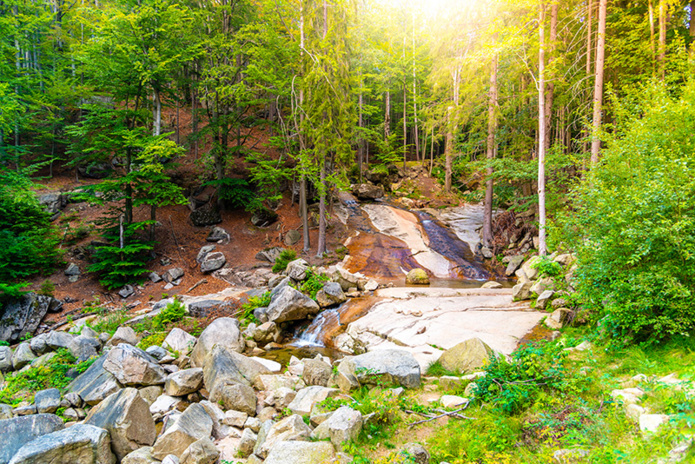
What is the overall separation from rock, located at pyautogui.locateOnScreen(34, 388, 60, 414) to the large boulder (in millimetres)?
957

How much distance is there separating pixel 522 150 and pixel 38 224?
2261 centimetres

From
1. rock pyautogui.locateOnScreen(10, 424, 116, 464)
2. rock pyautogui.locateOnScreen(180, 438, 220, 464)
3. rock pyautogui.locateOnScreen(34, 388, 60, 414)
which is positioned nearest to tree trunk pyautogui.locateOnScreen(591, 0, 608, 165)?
rock pyautogui.locateOnScreen(180, 438, 220, 464)

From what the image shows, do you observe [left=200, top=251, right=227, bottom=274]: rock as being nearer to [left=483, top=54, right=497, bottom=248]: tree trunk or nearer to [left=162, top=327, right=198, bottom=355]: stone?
[left=162, top=327, right=198, bottom=355]: stone

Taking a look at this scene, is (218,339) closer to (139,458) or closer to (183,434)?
(183,434)

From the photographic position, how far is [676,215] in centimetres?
429

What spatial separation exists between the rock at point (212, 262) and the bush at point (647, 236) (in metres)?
13.9

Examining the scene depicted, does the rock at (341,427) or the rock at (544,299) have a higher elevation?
the rock at (544,299)

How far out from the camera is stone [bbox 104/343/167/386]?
21.1 ft

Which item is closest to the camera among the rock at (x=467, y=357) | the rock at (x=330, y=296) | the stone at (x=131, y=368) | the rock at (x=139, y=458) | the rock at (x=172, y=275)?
the rock at (x=139, y=458)

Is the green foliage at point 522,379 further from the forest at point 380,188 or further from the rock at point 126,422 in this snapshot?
the rock at point 126,422

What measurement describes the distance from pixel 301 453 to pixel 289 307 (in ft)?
21.3

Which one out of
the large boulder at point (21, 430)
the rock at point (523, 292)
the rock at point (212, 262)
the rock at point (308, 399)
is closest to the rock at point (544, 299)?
the rock at point (523, 292)

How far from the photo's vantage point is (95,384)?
6449mm

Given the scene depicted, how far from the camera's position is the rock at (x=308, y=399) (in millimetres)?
5059
